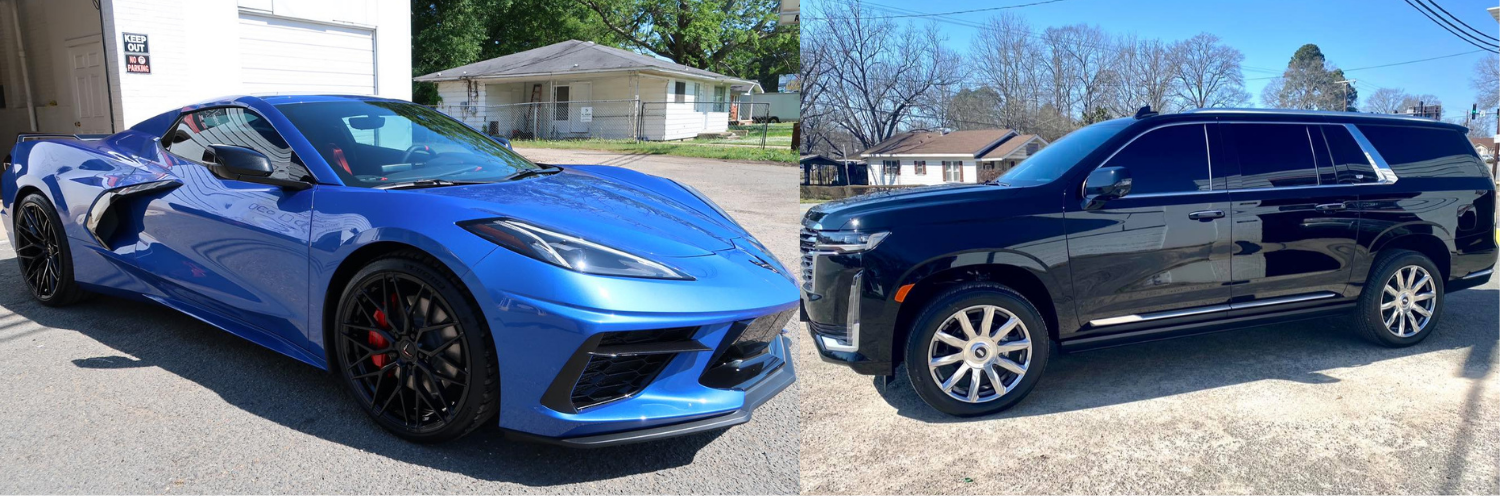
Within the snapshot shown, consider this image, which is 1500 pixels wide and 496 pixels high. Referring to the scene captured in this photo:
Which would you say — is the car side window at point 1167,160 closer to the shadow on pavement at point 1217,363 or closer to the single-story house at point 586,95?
the shadow on pavement at point 1217,363

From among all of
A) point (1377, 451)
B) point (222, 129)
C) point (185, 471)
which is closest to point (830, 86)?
point (1377, 451)

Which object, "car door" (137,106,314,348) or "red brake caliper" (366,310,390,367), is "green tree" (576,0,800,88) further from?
"red brake caliper" (366,310,390,367)

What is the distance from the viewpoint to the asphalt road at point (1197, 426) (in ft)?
8.34

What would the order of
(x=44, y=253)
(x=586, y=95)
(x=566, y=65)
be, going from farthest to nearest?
1. (x=586, y=95)
2. (x=566, y=65)
3. (x=44, y=253)

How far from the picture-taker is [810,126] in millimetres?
2350

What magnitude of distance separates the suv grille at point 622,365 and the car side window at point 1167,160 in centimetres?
175

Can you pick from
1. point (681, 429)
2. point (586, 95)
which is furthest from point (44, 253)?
point (586, 95)

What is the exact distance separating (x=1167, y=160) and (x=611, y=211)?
206 centimetres

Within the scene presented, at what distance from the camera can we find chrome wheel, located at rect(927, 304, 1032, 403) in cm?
312

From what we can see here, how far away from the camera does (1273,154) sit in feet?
10.9

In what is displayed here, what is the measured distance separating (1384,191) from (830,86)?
8.83 feet

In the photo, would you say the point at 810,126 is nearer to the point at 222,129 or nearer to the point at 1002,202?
the point at 1002,202

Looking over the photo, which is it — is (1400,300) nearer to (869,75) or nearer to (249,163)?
(869,75)

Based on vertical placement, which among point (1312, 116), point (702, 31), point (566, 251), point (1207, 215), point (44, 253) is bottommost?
point (44, 253)
